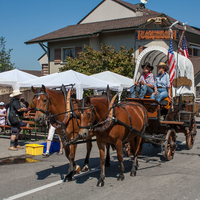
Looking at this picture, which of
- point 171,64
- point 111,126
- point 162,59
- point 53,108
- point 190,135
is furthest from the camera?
point 162,59

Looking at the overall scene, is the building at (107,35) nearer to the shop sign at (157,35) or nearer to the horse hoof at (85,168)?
the shop sign at (157,35)

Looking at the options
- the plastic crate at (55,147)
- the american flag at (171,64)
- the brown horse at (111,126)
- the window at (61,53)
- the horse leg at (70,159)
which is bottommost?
the plastic crate at (55,147)

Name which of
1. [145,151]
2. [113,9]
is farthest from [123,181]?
[113,9]

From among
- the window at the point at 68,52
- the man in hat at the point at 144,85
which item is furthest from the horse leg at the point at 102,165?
the window at the point at 68,52

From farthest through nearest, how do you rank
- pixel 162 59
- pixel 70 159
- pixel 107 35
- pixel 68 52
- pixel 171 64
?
pixel 68 52, pixel 107 35, pixel 162 59, pixel 171 64, pixel 70 159

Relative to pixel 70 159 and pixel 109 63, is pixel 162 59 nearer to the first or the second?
pixel 70 159

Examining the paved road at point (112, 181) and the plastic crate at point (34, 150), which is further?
the plastic crate at point (34, 150)

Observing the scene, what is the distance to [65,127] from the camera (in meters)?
5.71

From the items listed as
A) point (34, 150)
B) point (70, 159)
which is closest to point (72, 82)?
point (34, 150)

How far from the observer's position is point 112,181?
569 cm

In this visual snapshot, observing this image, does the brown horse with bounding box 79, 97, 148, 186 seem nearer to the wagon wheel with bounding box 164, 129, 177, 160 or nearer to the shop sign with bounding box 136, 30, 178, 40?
the wagon wheel with bounding box 164, 129, 177, 160

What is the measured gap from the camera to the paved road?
4844 millimetres

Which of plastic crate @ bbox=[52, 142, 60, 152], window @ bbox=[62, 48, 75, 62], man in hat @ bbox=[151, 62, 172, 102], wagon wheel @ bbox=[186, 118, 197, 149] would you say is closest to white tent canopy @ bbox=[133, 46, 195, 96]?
man in hat @ bbox=[151, 62, 172, 102]

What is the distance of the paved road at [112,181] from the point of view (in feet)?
15.9
